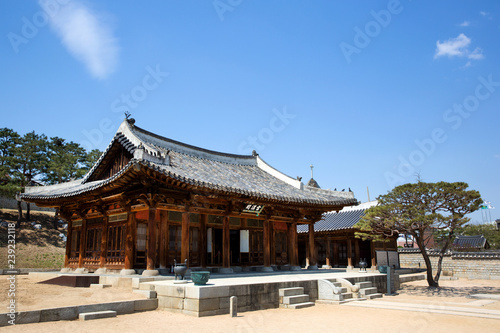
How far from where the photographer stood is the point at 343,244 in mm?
30672

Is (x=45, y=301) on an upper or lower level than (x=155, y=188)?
lower

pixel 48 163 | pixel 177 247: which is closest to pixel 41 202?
pixel 177 247

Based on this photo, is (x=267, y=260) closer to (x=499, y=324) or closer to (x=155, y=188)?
(x=155, y=188)

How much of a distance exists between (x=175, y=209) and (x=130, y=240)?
2.21 m

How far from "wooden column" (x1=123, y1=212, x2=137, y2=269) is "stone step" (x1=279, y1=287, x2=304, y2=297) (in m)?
6.28

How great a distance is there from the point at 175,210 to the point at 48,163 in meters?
30.9

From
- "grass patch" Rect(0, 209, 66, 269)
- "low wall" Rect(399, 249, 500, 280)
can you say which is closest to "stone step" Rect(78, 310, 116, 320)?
"grass patch" Rect(0, 209, 66, 269)

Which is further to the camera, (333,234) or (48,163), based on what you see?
(48,163)

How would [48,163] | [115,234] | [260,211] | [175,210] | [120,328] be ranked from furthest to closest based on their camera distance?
1. [48,163]
2. [260,211]
3. [115,234]
4. [175,210]
5. [120,328]

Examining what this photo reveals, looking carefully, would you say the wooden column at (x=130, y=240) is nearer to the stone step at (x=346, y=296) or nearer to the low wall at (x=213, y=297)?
the low wall at (x=213, y=297)

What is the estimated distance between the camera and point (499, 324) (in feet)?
32.7

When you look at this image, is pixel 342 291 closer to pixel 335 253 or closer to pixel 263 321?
pixel 263 321

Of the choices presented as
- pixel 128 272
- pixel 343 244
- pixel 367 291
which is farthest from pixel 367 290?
pixel 343 244

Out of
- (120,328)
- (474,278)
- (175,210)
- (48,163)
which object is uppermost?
(48,163)
